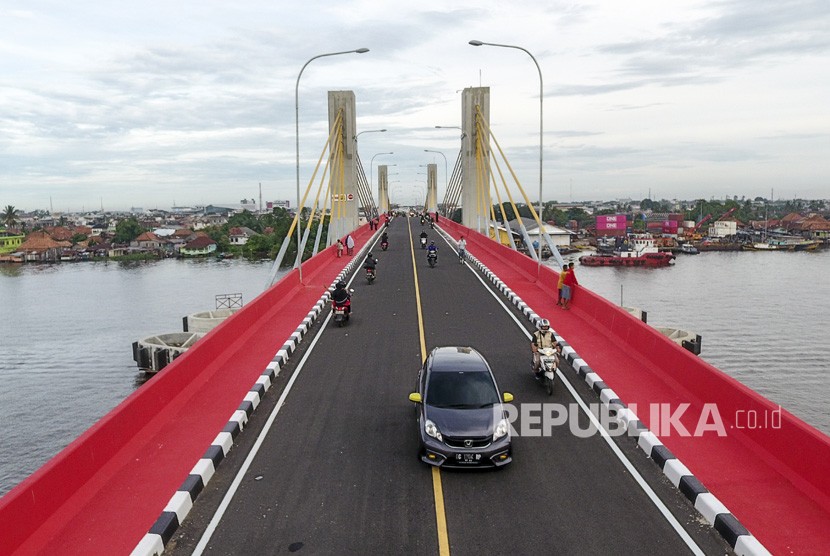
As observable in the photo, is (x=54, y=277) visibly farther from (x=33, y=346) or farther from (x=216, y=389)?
(x=216, y=389)

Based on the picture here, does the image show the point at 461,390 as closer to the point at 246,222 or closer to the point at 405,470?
the point at 405,470

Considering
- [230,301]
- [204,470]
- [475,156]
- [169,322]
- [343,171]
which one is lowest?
[169,322]

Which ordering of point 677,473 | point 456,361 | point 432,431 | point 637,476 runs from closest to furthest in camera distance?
point 677,473 → point 637,476 → point 432,431 → point 456,361

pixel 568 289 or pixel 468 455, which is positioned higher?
pixel 568 289

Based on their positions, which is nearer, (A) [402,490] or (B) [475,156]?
(A) [402,490]

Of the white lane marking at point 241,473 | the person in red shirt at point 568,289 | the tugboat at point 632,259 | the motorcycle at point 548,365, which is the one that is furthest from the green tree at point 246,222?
the motorcycle at point 548,365

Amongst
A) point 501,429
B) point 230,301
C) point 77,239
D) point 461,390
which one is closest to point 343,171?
point 230,301
